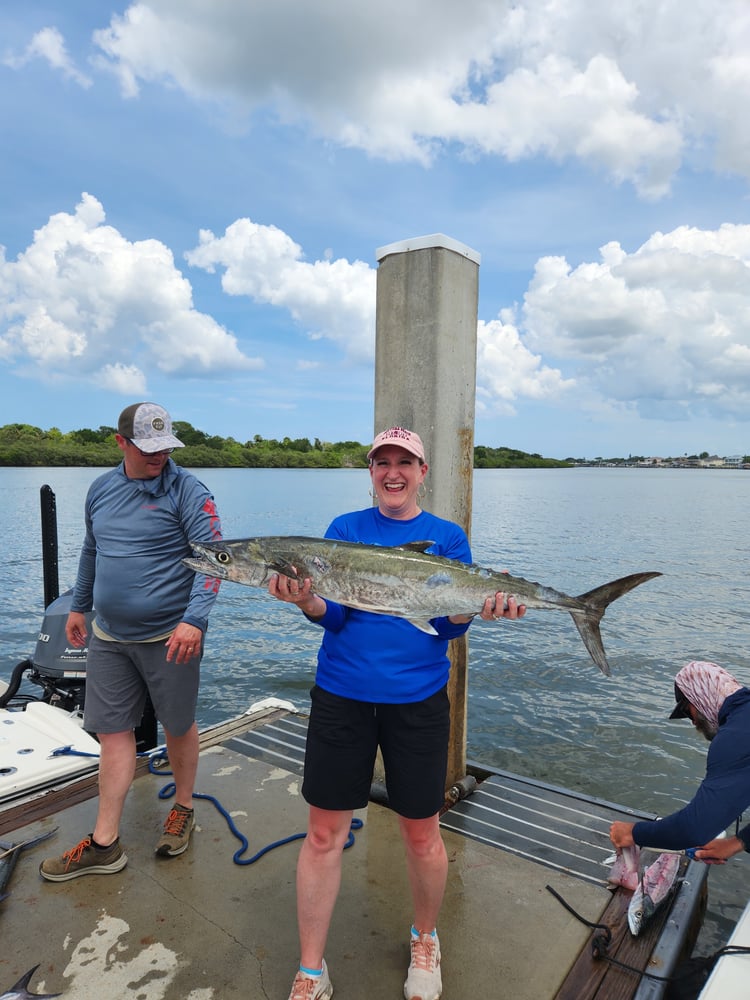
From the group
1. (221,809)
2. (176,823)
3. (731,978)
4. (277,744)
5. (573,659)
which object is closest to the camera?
(731,978)

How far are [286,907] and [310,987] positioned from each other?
0.70m

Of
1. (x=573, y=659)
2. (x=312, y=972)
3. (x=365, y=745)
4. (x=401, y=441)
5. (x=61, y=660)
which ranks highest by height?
(x=401, y=441)

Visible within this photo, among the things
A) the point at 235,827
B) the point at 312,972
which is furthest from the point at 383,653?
the point at 235,827

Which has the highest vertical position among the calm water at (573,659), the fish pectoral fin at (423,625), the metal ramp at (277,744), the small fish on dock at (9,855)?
the fish pectoral fin at (423,625)

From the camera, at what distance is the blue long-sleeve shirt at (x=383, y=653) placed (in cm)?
258

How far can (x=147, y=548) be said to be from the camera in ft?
11.4

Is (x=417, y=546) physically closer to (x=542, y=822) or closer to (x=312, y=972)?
(x=312, y=972)

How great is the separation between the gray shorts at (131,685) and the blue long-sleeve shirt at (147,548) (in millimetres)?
111

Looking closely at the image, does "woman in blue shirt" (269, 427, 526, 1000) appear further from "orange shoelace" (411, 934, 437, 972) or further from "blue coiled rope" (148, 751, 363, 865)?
"blue coiled rope" (148, 751, 363, 865)

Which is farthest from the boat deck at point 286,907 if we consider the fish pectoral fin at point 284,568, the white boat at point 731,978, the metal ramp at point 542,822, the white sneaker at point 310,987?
the fish pectoral fin at point 284,568

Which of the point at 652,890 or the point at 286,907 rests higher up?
the point at 652,890

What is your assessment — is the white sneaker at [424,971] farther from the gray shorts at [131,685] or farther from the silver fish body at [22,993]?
the gray shorts at [131,685]

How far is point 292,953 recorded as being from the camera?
294 centimetres

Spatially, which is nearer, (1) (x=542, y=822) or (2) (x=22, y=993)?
(2) (x=22, y=993)
